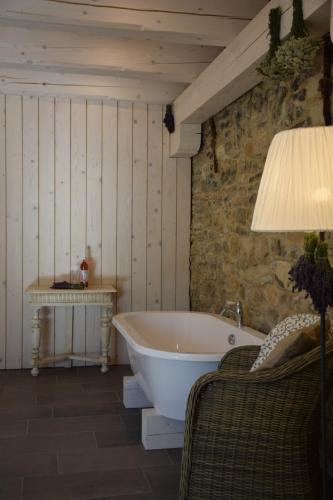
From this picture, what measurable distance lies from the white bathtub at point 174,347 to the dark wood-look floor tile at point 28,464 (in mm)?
643

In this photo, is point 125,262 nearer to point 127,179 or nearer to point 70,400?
point 127,179

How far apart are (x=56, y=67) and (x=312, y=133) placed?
2.90 m

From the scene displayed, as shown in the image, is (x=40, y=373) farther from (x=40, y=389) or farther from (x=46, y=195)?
(x=46, y=195)

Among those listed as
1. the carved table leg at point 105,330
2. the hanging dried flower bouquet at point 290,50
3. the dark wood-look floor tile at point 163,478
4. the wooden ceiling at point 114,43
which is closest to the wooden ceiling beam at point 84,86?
the wooden ceiling at point 114,43

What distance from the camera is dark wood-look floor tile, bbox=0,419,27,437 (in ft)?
11.2

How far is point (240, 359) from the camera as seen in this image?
107 inches

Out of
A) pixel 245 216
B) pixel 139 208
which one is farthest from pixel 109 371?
pixel 245 216

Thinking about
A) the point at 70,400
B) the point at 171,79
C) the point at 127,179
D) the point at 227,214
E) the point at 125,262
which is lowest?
the point at 70,400

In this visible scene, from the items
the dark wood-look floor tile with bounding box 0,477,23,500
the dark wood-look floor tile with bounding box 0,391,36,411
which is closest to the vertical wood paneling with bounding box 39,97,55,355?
the dark wood-look floor tile with bounding box 0,391,36,411

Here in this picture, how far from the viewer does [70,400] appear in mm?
4098

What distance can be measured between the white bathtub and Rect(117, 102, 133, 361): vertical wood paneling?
0.93 metres

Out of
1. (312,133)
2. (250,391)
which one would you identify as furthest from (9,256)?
(312,133)

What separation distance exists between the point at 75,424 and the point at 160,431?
2.23 feet

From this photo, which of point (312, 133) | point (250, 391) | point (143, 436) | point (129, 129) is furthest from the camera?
point (129, 129)
